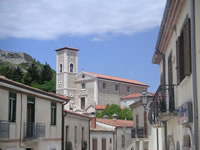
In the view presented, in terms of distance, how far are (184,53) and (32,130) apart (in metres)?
12.2

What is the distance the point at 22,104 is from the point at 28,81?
71.4m

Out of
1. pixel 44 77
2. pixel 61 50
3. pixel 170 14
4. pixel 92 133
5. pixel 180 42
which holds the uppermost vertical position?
pixel 61 50

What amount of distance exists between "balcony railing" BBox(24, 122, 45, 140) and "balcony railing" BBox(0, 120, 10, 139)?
7.44 feet

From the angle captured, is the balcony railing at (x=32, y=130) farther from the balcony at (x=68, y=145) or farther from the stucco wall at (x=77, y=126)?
the stucco wall at (x=77, y=126)

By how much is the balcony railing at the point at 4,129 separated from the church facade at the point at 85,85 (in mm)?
69804

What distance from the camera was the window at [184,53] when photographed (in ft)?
25.7

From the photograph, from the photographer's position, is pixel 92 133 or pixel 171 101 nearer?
pixel 171 101

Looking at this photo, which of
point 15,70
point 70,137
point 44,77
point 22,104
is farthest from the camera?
point 44,77

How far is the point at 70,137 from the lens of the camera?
87.7 feet

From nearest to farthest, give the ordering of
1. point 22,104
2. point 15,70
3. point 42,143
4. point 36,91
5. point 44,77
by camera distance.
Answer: point 22,104 → point 36,91 → point 42,143 → point 15,70 → point 44,77

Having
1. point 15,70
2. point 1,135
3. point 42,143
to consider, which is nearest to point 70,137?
point 42,143

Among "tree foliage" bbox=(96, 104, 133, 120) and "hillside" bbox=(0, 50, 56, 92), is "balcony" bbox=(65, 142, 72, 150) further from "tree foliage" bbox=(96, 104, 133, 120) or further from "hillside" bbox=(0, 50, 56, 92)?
"hillside" bbox=(0, 50, 56, 92)

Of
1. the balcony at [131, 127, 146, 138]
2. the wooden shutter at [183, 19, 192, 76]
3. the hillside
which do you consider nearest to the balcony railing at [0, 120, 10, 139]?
the wooden shutter at [183, 19, 192, 76]

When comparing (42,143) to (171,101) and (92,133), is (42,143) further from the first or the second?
(92,133)
